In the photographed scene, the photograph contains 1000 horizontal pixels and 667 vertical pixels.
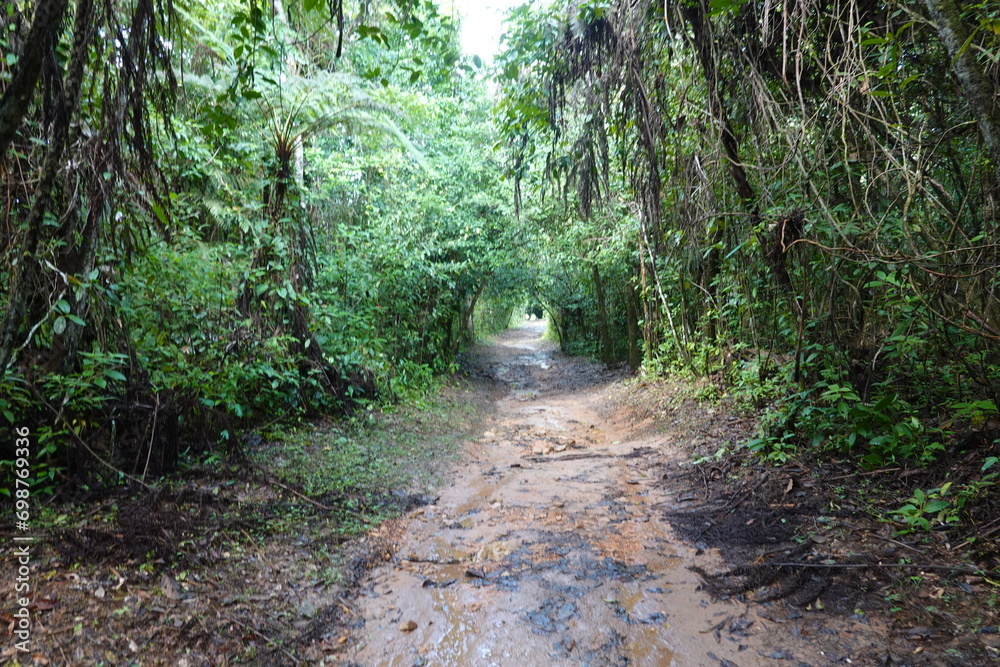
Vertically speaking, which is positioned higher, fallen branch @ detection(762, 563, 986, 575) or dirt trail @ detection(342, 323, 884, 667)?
fallen branch @ detection(762, 563, 986, 575)

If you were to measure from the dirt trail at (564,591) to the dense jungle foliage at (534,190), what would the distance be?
5.20 ft

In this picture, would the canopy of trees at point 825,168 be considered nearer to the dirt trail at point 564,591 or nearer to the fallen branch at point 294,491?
the dirt trail at point 564,591

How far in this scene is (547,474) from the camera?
258 inches

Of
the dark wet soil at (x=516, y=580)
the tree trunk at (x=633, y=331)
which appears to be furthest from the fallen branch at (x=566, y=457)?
the tree trunk at (x=633, y=331)

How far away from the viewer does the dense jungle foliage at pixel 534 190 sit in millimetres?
3316

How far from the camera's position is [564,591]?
12.0 ft

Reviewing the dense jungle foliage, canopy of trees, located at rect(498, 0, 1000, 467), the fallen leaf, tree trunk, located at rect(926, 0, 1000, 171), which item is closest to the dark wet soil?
the fallen leaf

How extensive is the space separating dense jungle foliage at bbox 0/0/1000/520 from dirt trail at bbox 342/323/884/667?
62.3 inches

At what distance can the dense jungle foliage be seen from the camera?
10.9ft

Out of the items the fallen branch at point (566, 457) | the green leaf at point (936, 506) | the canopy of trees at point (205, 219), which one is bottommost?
the fallen branch at point (566, 457)

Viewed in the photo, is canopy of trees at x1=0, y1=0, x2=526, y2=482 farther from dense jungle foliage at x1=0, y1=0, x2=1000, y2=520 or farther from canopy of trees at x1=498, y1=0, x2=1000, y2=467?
canopy of trees at x1=498, y1=0, x2=1000, y2=467

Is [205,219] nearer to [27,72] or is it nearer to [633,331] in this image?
[27,72]

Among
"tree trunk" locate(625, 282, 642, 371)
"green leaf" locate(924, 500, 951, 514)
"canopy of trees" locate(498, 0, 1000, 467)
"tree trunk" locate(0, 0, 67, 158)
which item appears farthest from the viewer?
"tree trunk" locate(625, 282, 642, 371)

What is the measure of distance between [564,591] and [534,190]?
4.57 meters
